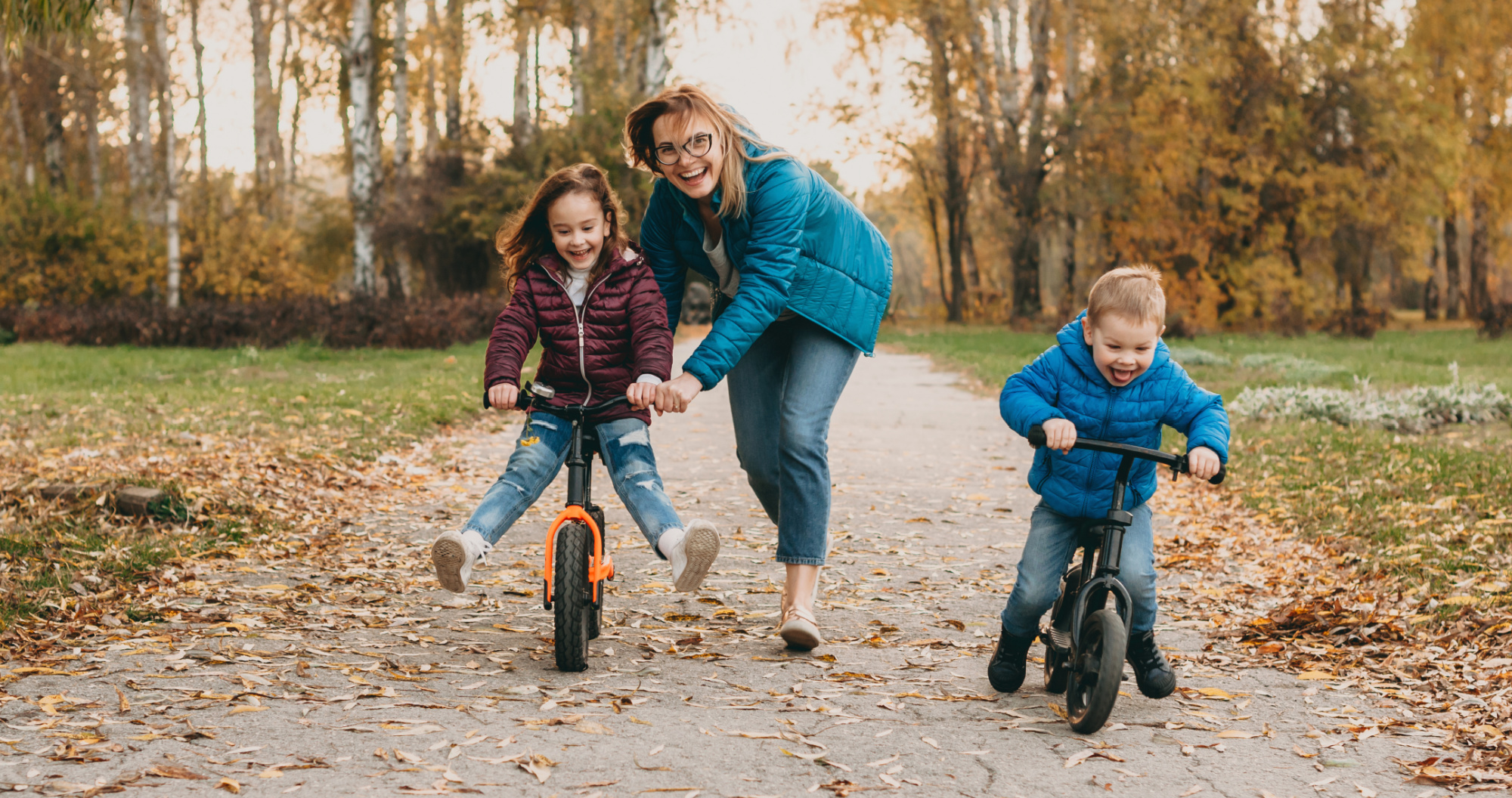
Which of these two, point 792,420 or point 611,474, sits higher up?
point 792,420

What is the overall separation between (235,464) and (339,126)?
3505 centimetres

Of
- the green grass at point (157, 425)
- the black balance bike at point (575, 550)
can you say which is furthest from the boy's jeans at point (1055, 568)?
the green grass at point (157, 425)

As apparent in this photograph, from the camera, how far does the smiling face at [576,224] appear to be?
14.0ft

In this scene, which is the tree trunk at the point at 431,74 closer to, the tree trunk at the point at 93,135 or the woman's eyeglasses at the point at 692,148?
the tree trunk at the point at 93,135

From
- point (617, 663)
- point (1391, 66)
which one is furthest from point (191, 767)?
point (1391, 66)

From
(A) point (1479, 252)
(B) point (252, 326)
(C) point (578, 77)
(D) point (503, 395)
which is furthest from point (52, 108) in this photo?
(A) point (1479, 252)

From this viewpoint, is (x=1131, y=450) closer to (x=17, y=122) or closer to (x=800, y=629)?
(x=800, y=629)

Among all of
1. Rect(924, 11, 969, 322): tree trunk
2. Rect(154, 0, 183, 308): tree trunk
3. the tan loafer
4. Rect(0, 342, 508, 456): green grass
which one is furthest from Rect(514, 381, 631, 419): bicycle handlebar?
Rect(924, 11, 969, 322): tree trunk

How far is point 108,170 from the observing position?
42.5 m

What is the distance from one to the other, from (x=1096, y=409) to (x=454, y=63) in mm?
28922

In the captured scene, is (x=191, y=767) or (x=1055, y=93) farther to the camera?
(x=1055, y=93)

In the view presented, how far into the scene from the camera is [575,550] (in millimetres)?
4078

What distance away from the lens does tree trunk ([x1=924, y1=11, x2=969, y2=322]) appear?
33.3m

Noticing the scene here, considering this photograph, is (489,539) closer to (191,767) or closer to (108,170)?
(191,767)
